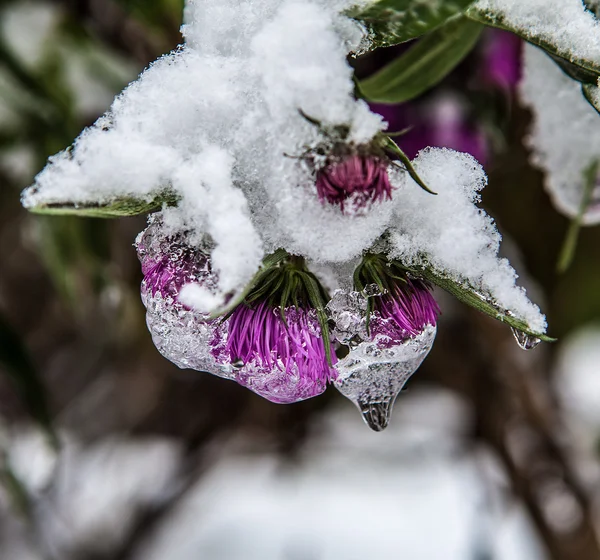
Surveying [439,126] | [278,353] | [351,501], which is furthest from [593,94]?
[351,501]

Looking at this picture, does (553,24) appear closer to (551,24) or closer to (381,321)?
(551,24)

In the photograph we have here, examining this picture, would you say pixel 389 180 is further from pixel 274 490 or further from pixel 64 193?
pixel 274 490

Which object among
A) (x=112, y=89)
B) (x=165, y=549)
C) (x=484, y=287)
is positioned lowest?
(x=165, y=549)

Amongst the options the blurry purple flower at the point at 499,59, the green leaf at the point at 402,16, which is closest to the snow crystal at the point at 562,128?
the blurry purple flower at the point at 499,59

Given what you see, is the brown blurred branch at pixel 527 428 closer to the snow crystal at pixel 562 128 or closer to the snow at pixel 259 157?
the snow crystal at pixel 562 128

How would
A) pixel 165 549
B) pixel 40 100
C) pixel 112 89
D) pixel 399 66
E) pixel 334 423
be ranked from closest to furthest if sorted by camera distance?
pixel 399 66 < pixel 40 100 < pixel 112 89 < pixel 165 549 < pixel 334 423

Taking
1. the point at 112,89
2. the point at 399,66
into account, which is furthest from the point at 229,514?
the point at 399,66

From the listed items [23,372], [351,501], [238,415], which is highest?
[23,372]
